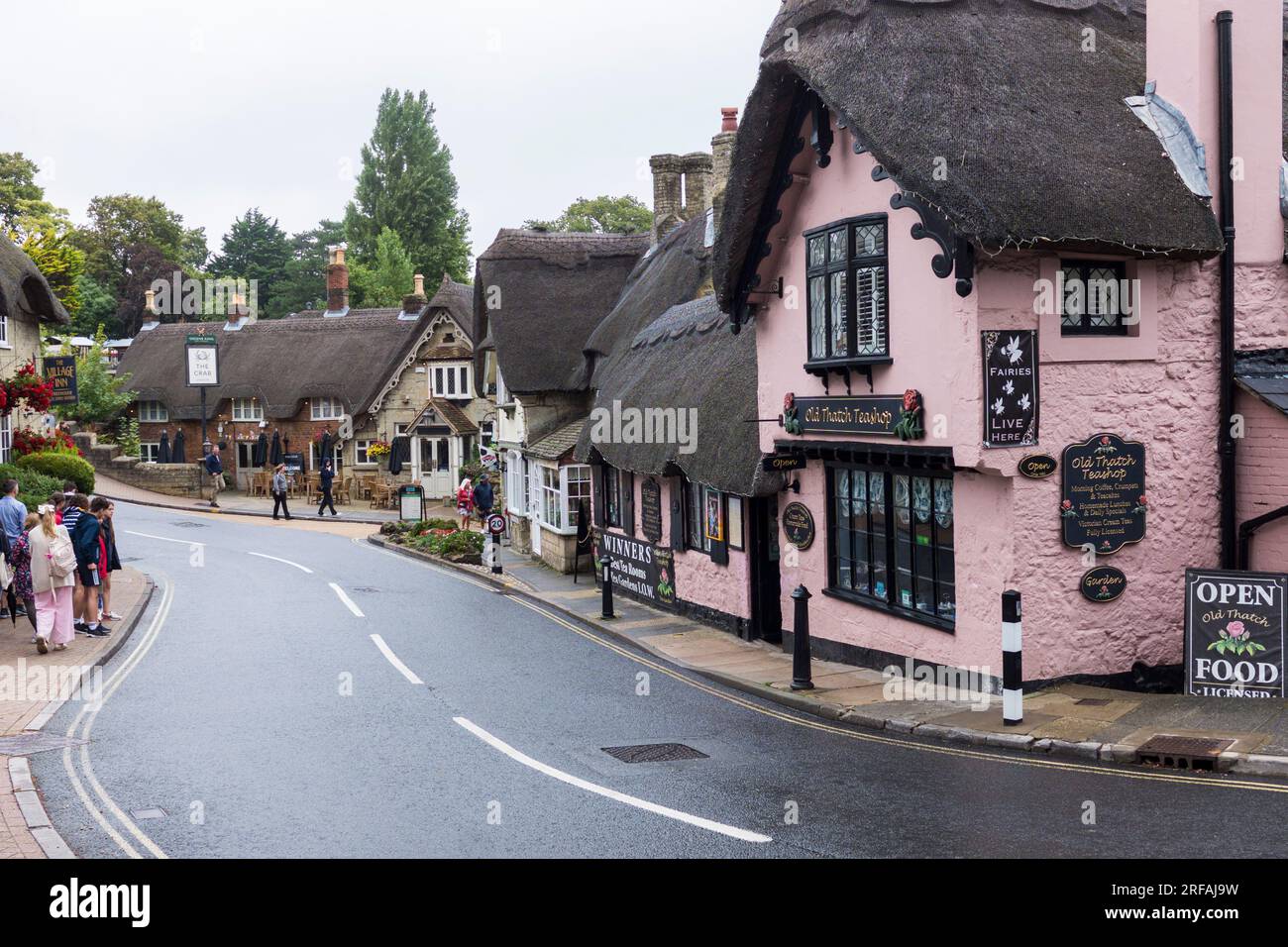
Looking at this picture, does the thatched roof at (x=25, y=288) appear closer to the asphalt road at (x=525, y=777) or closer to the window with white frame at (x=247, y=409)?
the asphalt road at (x=525, y=777)

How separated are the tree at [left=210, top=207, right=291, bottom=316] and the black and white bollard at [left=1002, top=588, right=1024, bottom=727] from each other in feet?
261

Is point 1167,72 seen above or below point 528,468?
above

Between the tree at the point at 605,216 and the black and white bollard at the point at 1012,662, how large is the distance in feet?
219

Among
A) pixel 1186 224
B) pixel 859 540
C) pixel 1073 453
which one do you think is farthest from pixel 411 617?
pixel 1186 224

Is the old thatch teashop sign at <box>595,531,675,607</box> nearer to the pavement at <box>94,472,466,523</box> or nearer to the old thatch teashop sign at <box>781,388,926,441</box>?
the old thatch teashop sign at <box>781,388,926,441</box>

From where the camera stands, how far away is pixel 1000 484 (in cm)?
1236

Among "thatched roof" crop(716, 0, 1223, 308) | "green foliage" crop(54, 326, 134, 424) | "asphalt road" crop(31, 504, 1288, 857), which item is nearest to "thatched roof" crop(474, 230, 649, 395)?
"asphalt road" crop(31, 504, 1288, 857)

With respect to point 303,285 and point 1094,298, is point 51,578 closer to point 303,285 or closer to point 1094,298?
point 1094,298

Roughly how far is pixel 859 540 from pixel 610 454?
8395 mm

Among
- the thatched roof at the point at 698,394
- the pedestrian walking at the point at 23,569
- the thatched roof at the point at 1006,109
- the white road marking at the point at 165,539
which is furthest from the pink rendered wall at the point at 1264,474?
the white road marking at the point at 165,539

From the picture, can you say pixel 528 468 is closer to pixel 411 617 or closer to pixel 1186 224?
pixel 411 617

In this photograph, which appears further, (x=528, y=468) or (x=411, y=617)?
(x=528, y=468)

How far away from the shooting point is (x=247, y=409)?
5397 cm
